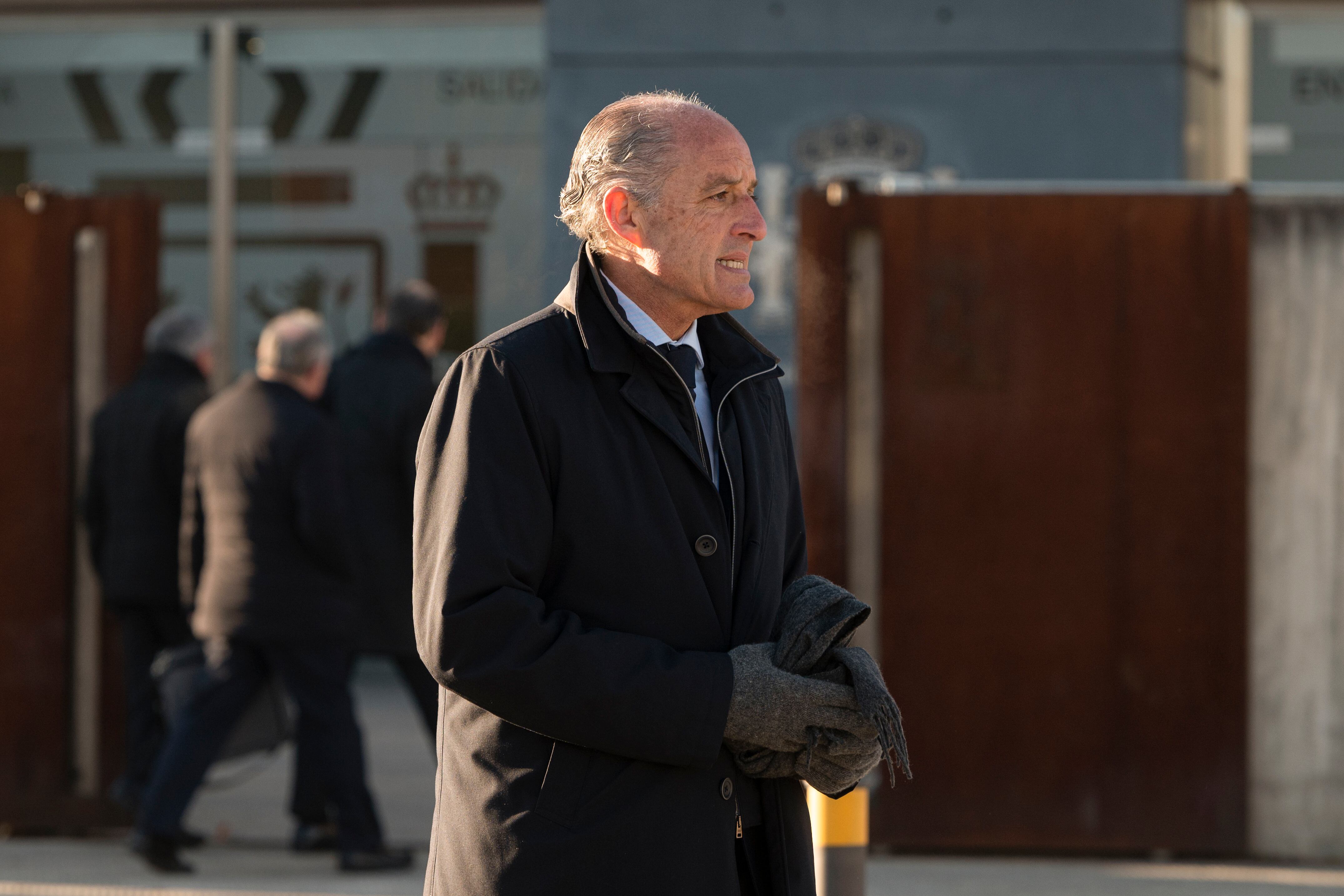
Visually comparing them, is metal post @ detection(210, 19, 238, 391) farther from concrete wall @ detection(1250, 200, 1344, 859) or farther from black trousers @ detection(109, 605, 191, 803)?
concrete wall @ detection(1250, 200, 1344, 859)

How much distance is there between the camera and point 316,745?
582cm

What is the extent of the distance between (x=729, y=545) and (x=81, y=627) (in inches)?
190

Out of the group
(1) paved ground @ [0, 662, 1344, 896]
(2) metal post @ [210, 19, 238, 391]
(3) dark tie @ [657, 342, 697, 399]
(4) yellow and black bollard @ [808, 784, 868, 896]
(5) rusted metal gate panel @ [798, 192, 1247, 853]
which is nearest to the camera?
(3) dark tie @ [657, 342, 697, 399]

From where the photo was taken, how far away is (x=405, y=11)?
10.3 meters

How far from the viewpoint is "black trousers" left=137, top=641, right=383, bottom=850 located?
5.70m

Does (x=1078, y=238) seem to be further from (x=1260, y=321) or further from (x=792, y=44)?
(x=792, y=44)

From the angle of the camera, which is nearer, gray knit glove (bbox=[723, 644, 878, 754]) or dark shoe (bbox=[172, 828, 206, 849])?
gray knit glove (bbox=[723, 644, 878, 754])

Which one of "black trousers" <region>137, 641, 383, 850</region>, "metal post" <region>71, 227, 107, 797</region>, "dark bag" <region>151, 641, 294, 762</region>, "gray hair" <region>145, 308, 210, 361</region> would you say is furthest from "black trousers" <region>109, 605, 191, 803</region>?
"gray hair" <region>145, 308, 210, 361</region>

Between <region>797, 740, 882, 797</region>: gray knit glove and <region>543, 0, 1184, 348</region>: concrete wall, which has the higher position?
<region>543, 0, 1184, 348</region>: concrete wall

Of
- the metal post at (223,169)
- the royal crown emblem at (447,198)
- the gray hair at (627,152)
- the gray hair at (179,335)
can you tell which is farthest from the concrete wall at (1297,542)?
the metal post at (223,169)

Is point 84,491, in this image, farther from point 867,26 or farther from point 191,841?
point 867,26

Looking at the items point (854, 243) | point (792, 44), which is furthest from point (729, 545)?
point (792, 44)

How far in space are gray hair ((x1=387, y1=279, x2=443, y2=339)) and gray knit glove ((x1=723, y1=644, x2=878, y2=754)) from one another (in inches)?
169

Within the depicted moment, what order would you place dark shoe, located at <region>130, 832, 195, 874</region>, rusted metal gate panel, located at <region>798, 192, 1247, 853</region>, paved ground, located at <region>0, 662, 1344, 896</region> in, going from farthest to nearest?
rusted metal gate panel, located at <region>798, 192, 1247, 853</region>
dark shoe, located at <region>130, 832, 195, 874</region>
paved ground, located at <region>0, 662, 1344, 896</region>
